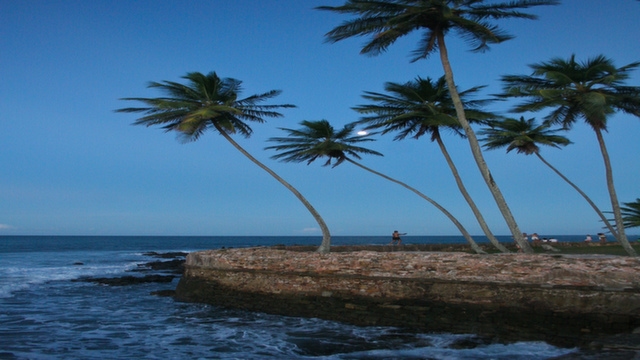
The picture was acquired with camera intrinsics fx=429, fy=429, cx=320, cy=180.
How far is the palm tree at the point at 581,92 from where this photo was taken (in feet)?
45.7

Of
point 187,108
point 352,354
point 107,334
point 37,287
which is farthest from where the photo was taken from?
point 37,287

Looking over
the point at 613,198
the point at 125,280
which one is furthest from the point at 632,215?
the point at 125,280

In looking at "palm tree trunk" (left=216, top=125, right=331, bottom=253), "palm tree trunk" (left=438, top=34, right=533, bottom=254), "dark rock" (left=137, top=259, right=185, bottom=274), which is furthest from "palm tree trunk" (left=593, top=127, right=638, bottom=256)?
"dark rock" (left=137, top=259, right=185, bottom=274)

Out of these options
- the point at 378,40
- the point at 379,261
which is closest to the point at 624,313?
the point at 379,261

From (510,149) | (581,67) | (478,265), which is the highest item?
(581,67)

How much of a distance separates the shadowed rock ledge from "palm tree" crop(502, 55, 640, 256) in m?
5.10

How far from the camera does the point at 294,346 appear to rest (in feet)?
29.0

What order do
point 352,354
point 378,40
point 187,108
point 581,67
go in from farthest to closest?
1. point 187,108
2. point 581,67
3. point 378,40
4. point 352,354

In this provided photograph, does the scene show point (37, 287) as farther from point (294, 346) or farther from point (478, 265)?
point (478, 265)

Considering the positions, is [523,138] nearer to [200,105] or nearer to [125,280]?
[200,105]

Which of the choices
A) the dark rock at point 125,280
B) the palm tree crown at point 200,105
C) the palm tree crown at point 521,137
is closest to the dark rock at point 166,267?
the dark rock at point 125,280

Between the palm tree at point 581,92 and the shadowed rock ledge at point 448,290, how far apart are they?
5104mm

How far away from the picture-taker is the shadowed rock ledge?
8750 mm

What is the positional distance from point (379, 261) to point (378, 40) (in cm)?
661
